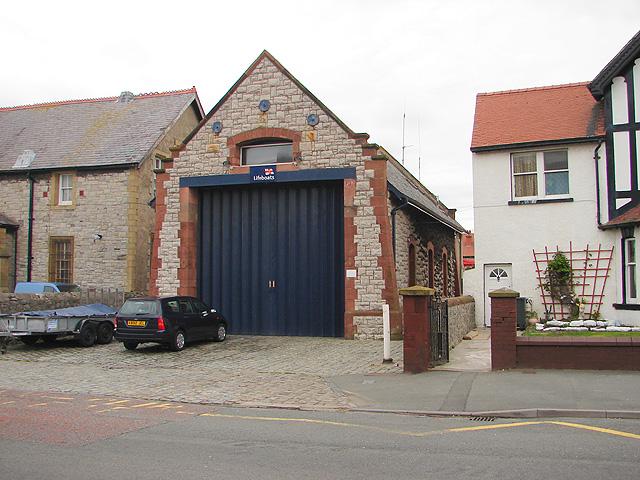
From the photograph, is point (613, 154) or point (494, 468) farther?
point (613, 154)

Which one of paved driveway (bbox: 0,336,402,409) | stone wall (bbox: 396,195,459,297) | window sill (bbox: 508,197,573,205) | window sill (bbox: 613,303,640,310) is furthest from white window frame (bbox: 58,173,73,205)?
window sill (bbox: 613,303,640,310)

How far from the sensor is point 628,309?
17.0 m

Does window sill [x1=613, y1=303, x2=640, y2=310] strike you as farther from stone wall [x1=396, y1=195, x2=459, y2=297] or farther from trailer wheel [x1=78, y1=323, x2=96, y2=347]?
trailer wheel [x1=78, y1=323, x2=96, y2=347]

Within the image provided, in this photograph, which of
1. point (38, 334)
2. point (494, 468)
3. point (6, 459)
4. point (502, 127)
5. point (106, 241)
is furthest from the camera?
point (106, 241)

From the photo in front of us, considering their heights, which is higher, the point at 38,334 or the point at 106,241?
the point at 106,241

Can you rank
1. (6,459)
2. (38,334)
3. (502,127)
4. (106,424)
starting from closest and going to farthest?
(6,459), (106,424), (38,334), (502,127)

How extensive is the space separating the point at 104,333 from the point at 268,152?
773 centimetres

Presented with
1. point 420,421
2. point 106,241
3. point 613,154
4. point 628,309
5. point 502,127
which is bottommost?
point 420,421

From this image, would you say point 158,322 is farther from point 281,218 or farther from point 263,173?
point 263,173

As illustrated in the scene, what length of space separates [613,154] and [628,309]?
464 centimetres

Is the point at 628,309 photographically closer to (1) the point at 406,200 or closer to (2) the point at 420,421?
(1) the point at 406,200

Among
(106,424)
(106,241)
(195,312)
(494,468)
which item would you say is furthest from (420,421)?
(106,241)

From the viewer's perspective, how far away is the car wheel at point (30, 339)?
16309 mm

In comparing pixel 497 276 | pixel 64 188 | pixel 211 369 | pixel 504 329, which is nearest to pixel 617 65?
pixel 497 276
